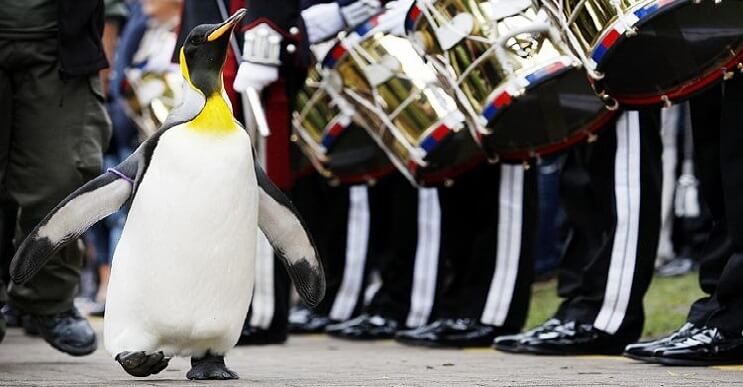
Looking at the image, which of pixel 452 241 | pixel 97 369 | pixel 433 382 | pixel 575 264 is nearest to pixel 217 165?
pixel 433 382

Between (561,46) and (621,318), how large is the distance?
991 mm

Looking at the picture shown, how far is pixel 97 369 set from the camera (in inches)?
196

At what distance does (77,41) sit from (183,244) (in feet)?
4.93

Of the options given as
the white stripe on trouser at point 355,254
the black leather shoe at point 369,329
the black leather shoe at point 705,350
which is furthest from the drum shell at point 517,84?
the white stripe on trouser at point 355,254

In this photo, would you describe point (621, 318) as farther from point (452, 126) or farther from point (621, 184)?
point (452, 126)

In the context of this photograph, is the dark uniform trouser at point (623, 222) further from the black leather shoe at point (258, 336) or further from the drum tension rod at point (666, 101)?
the black leather shoe at point (258, 336)

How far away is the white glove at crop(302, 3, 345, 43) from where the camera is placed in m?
6.21

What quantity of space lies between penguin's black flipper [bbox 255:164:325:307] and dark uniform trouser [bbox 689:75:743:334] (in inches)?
47.7

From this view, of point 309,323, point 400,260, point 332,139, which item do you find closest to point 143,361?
point 332,139

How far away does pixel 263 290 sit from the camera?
6621 mm

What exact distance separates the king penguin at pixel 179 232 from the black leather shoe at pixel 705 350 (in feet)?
4.27

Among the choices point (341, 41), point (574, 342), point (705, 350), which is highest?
point (341, 41)

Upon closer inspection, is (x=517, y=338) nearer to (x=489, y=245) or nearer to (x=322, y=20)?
(x=489, y=245)

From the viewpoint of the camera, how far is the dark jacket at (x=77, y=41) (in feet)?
17.4
